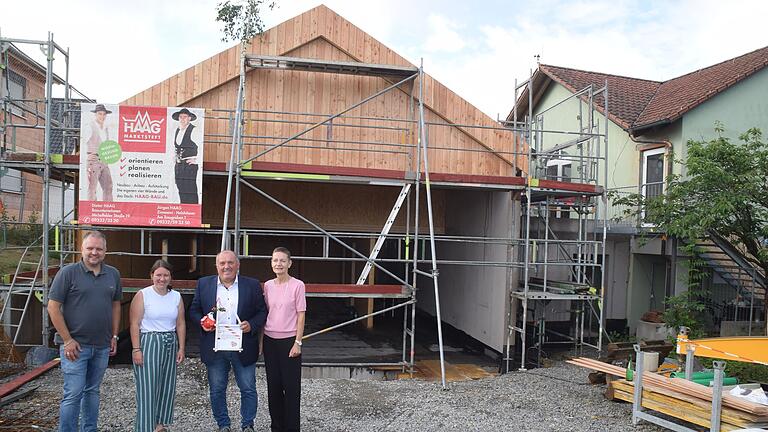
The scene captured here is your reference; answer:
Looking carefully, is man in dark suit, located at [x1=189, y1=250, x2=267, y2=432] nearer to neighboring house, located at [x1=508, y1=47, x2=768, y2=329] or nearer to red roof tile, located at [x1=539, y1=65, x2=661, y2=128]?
neighboring house, located at [x1=508, y1=47, x2=768, y2=329]

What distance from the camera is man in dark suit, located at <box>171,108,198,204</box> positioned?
9.00m

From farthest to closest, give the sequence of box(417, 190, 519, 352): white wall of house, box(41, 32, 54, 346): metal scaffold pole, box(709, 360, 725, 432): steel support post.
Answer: box(417, 190, 519, 352): white wall of house < box(41, 32, 54, 346): metal scaffold pole < box(709, 360, 725, 432): steel support post

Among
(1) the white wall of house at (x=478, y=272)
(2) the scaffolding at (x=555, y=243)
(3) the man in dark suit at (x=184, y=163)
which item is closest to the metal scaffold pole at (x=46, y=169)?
(3) the man in dark suit at (x=184, y=163)

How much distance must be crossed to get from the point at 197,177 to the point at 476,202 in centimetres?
589

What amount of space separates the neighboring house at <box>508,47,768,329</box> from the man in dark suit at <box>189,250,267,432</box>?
957cm

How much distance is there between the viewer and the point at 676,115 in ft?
45.0

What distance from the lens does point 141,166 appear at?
29.3 feet

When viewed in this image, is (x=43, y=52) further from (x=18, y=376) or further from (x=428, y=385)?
(x=428, y=385)

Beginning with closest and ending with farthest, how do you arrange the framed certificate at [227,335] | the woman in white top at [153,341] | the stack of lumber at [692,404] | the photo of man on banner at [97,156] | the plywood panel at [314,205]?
the woman in white top at [153,341] → the framed certificate at [227,335] → the stack of lumber at [692,404] → the photo of man on banner at [97,156] → the plywood panel at [314,205]

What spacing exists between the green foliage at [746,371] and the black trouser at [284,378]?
6984 mm

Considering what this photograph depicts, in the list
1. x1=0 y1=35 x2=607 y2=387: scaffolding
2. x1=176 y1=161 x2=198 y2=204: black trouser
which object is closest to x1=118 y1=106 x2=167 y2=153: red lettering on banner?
x1=176 y1=161 x2=198 y2=204: black trouser

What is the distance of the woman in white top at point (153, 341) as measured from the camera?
4891 mm

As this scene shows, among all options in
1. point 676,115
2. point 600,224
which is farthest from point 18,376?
point 676,115

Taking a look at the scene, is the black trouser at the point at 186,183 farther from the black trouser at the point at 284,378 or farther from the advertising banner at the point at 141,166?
the black trouser at the point at 284,378
